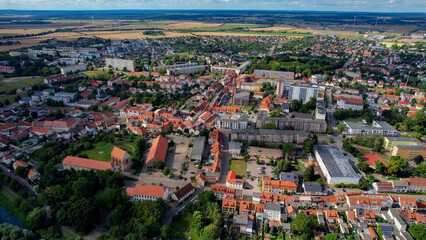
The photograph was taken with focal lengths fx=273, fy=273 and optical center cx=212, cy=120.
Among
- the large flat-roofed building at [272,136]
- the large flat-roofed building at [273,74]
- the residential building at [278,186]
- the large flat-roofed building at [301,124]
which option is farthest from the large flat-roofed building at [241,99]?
the residential building at [278,186]

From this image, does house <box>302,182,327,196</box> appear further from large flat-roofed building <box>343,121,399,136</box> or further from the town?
large flat-roofed building <box>343,121,399,136</box>

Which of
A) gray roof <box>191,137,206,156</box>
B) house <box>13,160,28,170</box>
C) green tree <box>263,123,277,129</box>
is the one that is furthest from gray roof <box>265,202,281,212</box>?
house <box>13,160,28,170</box>

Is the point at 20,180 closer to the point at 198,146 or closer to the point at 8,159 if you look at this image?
the point at 8,159

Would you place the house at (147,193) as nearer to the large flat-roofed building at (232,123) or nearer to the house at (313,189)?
the house at (313,189)

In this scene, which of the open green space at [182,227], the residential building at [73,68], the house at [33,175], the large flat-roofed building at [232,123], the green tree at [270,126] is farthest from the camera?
the residential building at [73,68]

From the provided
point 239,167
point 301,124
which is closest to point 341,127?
point 301,124

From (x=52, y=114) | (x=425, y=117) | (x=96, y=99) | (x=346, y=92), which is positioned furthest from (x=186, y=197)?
(x=346, y=92)
